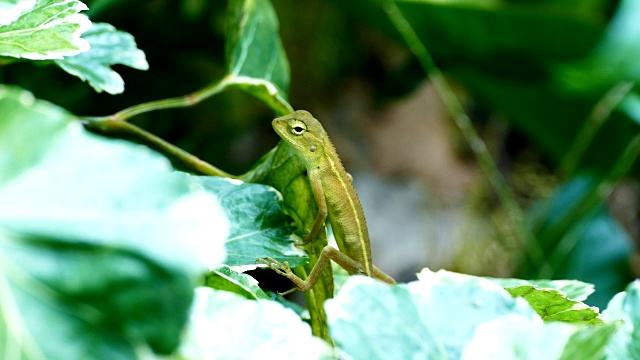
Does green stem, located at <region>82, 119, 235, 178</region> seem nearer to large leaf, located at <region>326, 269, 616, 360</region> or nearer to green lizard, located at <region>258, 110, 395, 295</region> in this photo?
green lizard, located at <region>258, 110, 395, 295</region>

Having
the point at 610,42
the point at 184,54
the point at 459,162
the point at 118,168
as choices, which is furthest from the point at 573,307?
the point at 459,162

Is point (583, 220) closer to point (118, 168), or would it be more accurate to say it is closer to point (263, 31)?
point (263, 31)

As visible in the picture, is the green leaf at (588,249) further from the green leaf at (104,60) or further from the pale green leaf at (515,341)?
the pale green leaf at (515,341)

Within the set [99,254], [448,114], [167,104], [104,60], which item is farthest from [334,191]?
[448,114]

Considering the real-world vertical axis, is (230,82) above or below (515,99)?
above

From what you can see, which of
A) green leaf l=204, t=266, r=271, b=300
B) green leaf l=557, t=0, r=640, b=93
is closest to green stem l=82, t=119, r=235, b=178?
green leaf l=204, t=266, r=271, b=300
